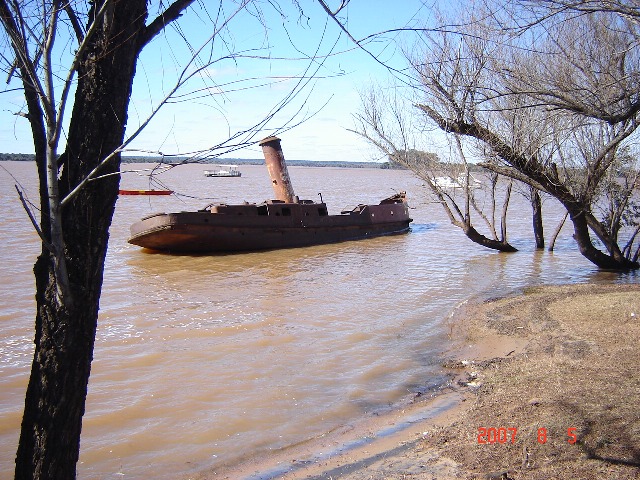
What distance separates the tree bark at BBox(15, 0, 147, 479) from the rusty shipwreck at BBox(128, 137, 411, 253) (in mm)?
12499

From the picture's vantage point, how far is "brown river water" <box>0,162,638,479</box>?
19.9ft

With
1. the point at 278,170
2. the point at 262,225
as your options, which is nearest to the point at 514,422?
the point at 262,225

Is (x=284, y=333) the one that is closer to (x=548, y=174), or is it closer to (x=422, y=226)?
(x=548, y=174)

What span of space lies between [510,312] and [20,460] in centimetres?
825

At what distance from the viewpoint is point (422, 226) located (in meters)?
29.3

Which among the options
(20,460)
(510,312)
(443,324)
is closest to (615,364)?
(510,312)

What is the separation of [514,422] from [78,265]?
3.73 metres

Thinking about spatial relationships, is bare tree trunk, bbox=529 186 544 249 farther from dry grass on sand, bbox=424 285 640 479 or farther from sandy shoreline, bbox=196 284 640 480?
sandy shoreline, bbox=196 284 640 480
